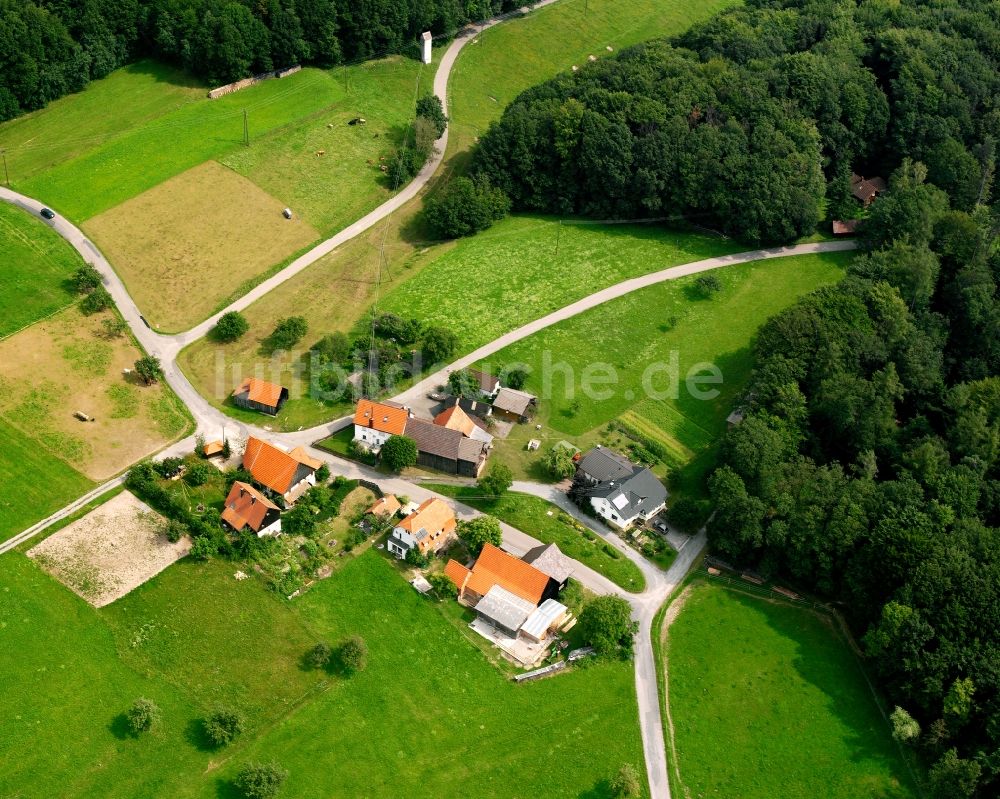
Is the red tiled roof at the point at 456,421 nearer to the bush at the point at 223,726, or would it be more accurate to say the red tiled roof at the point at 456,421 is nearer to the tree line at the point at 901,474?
the tree line at the point at 901,474

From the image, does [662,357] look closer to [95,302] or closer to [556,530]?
[556,530]

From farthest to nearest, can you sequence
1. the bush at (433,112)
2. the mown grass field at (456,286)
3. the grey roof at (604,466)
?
the bush at (433,112)
the mown grass field at (456,286)
the grey roof at (604,466)

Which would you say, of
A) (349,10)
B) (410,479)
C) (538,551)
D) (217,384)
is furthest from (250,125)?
(538,551)

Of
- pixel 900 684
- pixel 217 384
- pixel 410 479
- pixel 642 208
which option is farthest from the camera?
pixel 642 208

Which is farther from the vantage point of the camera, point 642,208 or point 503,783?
point 642,208

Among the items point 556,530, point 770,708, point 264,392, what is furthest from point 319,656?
point 770,708

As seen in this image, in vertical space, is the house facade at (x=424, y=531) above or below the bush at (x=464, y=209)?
below

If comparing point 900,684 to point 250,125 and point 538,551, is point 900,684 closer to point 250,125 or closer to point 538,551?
point 538,551

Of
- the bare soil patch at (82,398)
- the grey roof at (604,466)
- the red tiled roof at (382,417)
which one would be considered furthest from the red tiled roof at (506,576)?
the bare soil patch at (82,398)
